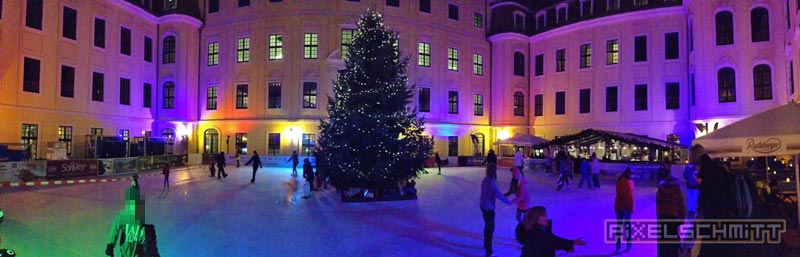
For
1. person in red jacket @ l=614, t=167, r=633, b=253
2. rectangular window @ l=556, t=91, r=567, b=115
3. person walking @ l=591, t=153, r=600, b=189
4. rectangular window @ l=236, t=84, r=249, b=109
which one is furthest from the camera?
rectangular window @ l=556, t=91, r=567, b=115

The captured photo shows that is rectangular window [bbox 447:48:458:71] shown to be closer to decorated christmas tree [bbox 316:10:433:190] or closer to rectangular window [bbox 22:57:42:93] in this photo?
decorated christmas tree [bbox 316:10:433:190]

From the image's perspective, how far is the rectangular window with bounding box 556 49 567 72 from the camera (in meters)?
35.3

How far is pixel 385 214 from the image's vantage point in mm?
12469

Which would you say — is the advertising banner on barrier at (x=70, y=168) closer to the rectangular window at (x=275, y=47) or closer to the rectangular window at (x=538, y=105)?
the rectangular window at (x=275, y=47)

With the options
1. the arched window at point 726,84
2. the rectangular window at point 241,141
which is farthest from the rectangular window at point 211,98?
the arched window at point 726,84

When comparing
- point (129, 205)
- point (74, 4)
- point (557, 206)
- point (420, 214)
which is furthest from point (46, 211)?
point (74, 4)

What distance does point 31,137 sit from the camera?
81.1ft

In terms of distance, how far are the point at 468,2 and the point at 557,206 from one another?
2582 centimetres

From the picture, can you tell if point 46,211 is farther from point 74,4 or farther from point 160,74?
point 160,74

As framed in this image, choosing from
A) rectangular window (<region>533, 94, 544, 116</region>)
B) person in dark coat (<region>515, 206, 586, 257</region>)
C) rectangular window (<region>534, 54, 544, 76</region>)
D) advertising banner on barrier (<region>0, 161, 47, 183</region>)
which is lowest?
advertising banner on barrier (<region>0, 161, 47, 183</region>)

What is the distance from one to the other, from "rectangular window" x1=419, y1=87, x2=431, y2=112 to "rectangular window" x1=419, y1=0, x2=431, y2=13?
5.82m

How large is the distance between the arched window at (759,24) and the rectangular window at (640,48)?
22.0 ft

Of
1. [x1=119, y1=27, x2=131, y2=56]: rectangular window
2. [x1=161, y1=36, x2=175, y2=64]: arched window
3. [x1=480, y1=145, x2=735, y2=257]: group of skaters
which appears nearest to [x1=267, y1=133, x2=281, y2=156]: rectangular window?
[x1=161, y1=36, x2=175, y2=64]: arched window

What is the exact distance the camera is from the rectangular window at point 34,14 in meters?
24.2
